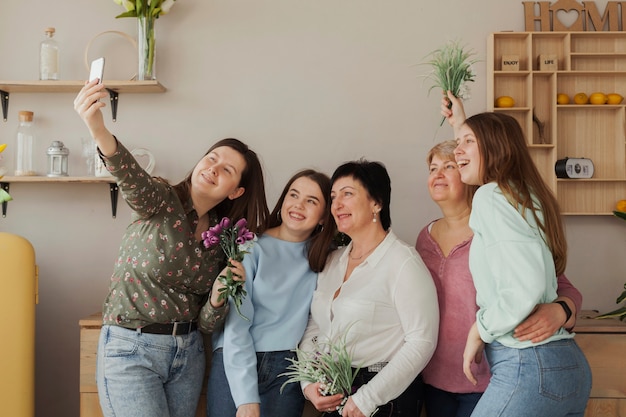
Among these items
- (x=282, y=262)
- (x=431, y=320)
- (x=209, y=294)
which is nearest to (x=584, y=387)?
(x=431, y=320)

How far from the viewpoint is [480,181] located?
2.04m

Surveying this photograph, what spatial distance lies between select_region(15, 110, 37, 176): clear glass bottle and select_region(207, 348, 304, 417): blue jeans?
5.37 feet

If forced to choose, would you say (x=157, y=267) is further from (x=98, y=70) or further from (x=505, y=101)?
(x=505, y=101)

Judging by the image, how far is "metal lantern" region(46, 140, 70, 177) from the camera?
3270 millimetres

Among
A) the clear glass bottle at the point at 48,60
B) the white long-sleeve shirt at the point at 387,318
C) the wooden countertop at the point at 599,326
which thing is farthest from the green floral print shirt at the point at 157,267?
the wooden countertop at the point at 599,326

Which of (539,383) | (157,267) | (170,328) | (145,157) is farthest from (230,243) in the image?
(145,157)

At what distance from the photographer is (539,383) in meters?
1.79

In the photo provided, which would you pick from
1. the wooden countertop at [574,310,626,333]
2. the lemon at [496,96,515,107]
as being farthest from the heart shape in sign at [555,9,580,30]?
the wooden countertop at [574,310,626,333]

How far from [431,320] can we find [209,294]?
0.85m

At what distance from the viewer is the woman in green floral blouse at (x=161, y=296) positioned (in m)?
2.24

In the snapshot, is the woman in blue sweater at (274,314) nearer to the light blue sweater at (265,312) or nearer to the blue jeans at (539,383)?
the light blue sweater at (265,312)

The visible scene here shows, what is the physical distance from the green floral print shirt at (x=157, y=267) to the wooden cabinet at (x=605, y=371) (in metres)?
1.59

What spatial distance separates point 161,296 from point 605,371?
6.21ft

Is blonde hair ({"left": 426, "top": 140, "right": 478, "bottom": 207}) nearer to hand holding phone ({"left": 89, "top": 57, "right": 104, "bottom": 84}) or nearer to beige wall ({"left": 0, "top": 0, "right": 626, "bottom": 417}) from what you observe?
beige wall ({"left": 0, "top": 0, "right": 626, "bottom": 417})
